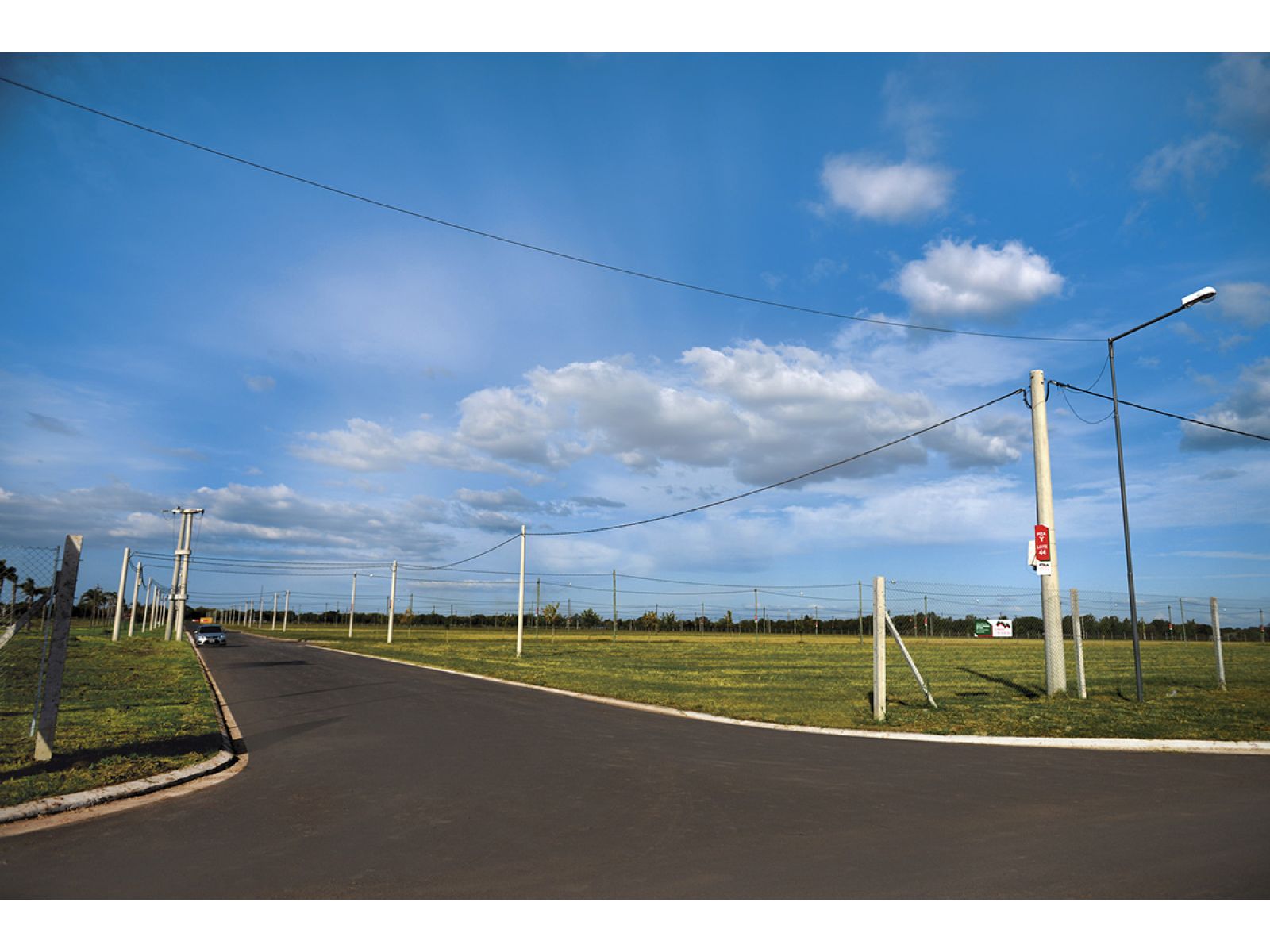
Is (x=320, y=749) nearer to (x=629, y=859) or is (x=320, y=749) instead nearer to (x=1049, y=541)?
(x=629, y=859)

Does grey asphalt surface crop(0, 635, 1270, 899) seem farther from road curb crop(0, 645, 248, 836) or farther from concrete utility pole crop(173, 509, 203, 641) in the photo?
concrete utility pole crop(173, 509, 203, 641)

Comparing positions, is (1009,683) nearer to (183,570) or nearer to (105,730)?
(105,730)

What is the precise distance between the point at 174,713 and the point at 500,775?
8287 mm

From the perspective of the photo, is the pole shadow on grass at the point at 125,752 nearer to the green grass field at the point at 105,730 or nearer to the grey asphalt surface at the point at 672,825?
the green grass field at the point at 105,730

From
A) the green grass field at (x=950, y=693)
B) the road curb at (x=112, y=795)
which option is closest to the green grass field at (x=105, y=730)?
the road curb at (x=112, y=795)

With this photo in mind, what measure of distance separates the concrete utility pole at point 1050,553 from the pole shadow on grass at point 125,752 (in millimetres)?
16355

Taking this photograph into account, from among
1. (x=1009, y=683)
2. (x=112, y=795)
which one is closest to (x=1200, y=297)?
(x=1009, y=683)

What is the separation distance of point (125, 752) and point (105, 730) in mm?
2322

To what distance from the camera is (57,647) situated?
9.63 m

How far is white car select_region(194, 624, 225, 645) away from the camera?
5188cm

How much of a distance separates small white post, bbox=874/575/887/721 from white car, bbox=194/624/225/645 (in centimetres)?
4798

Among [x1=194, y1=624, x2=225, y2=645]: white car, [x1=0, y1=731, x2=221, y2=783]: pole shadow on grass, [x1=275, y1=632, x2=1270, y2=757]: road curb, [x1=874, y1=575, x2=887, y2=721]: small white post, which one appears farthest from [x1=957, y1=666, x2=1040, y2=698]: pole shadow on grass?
[x1=194, y1=624, x2=225, y2=645]: white car

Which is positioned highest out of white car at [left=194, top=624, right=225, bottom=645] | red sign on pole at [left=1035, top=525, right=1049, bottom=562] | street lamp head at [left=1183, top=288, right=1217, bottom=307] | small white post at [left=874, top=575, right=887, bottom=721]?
street lamp head at [left=1183, top=288, right=1217, bottom=307]

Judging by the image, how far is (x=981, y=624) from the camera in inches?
3593
